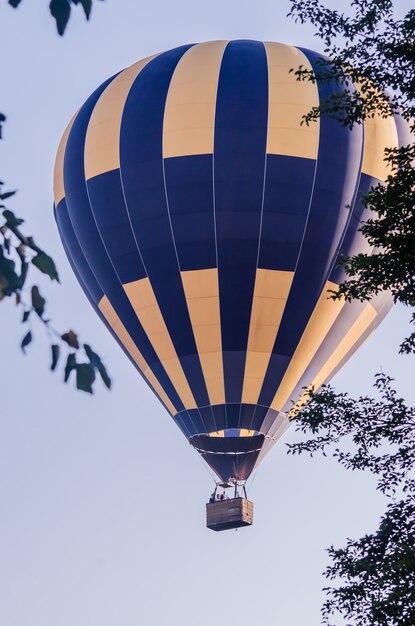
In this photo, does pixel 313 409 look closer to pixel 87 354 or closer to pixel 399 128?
pixel 87 354

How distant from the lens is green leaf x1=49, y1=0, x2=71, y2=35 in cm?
441

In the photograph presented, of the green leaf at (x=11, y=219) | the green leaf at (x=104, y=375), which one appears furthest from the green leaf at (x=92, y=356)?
the green leaf at (x=11, y=219)

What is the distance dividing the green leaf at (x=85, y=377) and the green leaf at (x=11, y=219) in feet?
1.78

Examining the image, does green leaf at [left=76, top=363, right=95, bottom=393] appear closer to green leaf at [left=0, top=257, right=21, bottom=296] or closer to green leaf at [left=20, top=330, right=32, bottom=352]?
green leaf at [left=20, top=330, right=32, bottom=352]

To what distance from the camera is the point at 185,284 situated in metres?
27.2

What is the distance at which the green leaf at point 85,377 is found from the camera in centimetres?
432

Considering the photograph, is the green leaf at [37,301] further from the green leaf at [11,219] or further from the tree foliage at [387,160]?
the tree foliage at [387,160]

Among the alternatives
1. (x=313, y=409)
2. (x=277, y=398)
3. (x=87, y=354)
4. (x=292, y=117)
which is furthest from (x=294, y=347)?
(x=87, y=354)

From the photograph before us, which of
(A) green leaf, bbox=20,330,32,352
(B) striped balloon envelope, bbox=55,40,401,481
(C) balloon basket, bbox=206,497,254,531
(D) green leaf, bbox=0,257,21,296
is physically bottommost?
(A) green leaf, bbox=20,330,32,352

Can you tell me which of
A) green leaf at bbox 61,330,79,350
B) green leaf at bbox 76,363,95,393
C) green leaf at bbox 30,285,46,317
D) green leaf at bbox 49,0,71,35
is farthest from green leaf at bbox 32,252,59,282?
green leaf at bbox 49,0,71,35

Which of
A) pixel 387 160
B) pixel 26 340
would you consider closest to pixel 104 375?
pixel 26 340

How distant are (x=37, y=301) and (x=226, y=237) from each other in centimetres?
2281

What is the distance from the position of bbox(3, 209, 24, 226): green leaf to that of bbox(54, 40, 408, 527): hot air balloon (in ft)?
73.7

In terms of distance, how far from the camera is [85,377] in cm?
434
